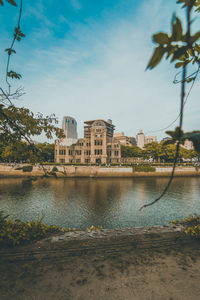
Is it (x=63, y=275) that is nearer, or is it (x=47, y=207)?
(x=63, y=275)

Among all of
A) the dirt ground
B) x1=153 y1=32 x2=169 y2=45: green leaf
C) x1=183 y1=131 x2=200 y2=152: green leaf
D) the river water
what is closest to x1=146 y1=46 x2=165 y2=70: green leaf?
x1=153 y1=32 x2=169 y2=45: green leaf

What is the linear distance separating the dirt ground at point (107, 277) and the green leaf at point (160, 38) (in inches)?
190

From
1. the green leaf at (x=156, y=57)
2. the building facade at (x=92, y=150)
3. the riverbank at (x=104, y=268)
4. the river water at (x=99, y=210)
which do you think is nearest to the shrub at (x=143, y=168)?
the building facade at (x=92, y=150)

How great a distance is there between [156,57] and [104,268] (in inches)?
208

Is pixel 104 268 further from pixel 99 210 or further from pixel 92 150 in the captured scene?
pixel 92 150

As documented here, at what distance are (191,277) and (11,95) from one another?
6852 millimetres

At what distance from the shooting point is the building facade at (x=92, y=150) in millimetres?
62500

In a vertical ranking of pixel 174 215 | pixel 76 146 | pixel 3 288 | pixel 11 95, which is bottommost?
pixel 174 215

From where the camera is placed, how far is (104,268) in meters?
4.53

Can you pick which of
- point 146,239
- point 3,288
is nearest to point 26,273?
point 3,288

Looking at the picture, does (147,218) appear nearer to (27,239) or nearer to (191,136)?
(27,239)

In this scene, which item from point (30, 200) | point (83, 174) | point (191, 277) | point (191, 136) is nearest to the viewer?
point (191, 136)

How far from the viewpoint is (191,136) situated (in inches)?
46.3

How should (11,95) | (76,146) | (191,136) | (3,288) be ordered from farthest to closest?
(76,146) < (11,95) < (3,288) < (191,136)
